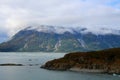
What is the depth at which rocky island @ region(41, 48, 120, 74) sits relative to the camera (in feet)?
471

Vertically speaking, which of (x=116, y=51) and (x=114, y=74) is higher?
(x=116, y=51)

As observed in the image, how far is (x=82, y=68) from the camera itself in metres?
149

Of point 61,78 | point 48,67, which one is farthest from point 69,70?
point 61,78

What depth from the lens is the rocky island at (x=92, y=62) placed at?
144 m

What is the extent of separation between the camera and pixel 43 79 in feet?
382

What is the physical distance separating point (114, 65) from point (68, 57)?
105 feet

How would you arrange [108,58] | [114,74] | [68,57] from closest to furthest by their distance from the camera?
[114,74], [108,58], [68,57]

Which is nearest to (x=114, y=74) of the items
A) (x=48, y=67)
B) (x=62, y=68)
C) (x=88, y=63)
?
(x=88, y=63)

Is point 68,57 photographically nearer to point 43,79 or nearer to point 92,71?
point 92,71

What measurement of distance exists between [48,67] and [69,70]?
18451 mm

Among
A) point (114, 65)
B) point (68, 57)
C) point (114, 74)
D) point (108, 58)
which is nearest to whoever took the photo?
point (114, 74)

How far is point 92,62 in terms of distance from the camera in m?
149

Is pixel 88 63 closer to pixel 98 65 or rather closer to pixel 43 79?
pixel 98 65

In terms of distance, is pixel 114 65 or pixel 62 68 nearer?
pixel 114 65
